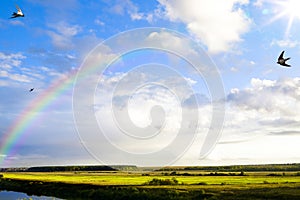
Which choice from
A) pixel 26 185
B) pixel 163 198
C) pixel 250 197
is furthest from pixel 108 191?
pixel 26 185

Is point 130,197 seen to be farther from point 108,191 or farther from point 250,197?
point 250,197

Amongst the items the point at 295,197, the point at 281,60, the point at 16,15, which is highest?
the point at 16,15

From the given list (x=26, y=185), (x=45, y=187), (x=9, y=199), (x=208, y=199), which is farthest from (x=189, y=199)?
(x=26, y=185)

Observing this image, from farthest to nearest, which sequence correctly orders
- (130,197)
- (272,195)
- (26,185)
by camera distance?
(26,185), (130,197), (272,195)

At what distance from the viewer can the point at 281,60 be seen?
18438 mm

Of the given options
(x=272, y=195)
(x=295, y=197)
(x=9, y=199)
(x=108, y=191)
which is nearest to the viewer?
(x=295, y=197)

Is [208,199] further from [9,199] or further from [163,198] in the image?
[9,199]

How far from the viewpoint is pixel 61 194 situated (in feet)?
209

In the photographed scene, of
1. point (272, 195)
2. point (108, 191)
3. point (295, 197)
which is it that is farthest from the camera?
point (108, 191)

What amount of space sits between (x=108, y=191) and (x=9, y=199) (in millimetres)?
17279

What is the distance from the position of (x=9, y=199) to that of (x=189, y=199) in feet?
104

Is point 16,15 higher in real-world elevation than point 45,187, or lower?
higher

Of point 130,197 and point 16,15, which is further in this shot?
point 130,197

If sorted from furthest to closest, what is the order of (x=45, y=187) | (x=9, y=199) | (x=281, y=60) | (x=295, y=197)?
1. (x=45, y=187)
2. (x=9, y=199)
3. (x=295, y=197)
4. (x=281, y=60)
